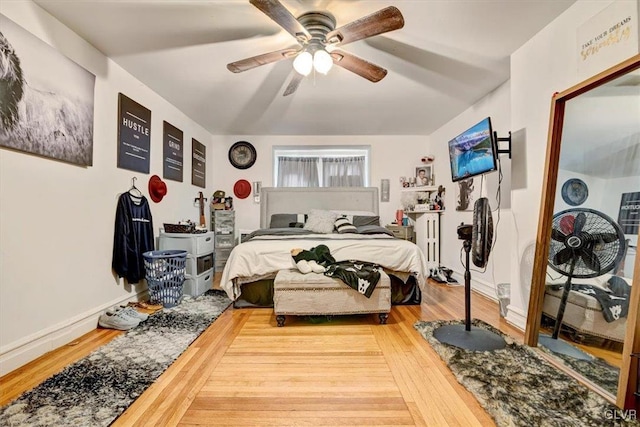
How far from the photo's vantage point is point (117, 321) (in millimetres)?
2178

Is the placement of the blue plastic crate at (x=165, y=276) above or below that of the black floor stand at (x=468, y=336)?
above

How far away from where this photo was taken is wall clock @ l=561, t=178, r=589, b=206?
5.48 ft

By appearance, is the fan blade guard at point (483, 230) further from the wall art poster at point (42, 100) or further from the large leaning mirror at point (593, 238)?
the wall art poster at point (42, 100)

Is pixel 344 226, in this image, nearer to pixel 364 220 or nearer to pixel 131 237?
pixel 364 220

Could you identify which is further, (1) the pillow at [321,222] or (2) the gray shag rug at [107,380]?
(1) the pillow at [321,222]

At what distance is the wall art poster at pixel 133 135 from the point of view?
2568 millimetres

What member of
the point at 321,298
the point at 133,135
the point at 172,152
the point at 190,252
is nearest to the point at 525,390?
the point at 321,298

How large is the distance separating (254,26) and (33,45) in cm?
139

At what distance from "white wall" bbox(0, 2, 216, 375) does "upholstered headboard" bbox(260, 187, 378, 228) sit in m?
2.17

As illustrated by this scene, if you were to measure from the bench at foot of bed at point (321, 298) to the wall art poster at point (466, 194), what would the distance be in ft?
6.37

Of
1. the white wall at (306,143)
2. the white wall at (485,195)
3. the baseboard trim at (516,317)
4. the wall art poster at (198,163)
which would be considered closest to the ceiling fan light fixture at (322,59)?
the white wall at (485,195)

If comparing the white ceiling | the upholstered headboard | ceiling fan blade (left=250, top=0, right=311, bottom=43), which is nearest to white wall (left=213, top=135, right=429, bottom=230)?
the upholstered headboard

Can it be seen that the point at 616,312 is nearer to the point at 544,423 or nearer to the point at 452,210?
the point at 544,423

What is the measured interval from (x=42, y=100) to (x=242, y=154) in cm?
307
